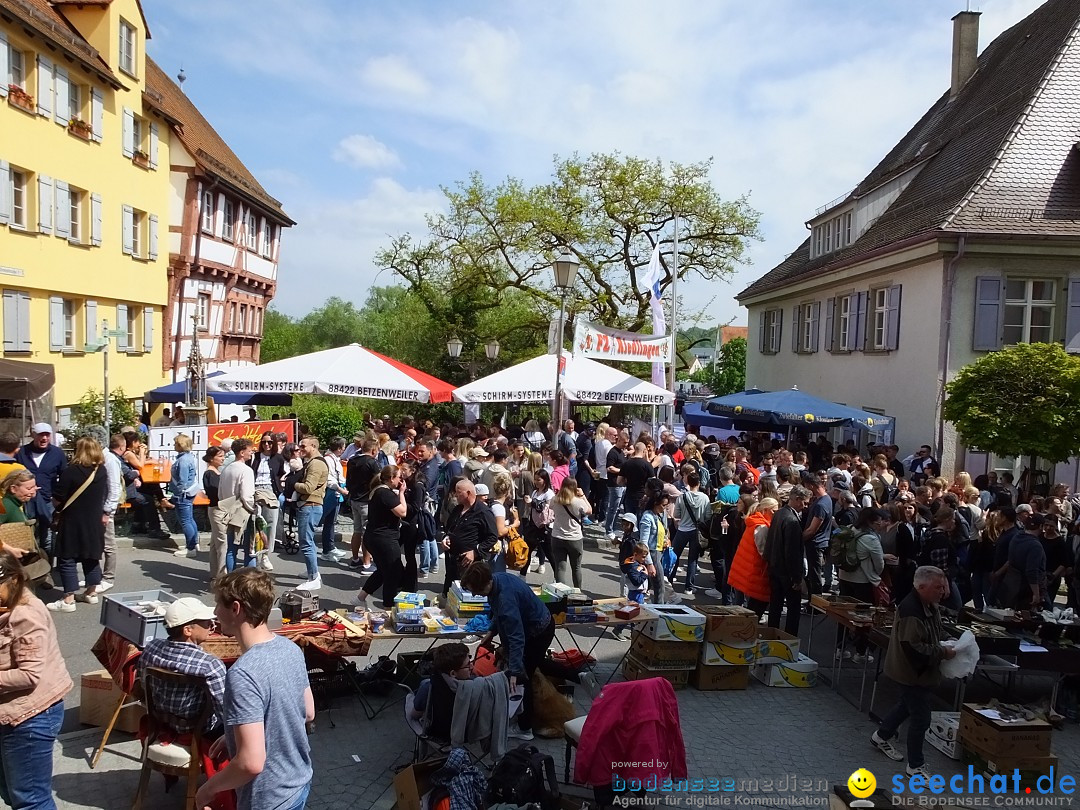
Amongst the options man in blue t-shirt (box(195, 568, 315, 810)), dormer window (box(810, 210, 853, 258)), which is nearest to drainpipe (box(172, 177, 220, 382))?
dormer window (box(810, 210, 853, 258))

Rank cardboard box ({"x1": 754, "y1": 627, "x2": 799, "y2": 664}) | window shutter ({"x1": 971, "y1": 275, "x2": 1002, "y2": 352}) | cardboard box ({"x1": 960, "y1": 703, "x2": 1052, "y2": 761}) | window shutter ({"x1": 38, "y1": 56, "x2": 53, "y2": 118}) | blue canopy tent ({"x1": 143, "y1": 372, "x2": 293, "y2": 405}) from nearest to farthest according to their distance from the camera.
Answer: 1. cardboard box ({"x1": 960, "y1": 703, "x2": 1052, "y2": 761})
2. cardboard box ({"x1": 754, "y1": 627, "x2": 799, "y2": 664})
3. window shutter ({"x1": 971, "y1": 275, "x2": 1002, "y2": 352})
4. window shutter ({"x1": 38, "y1": 56, "x2": 53, "y2": 118})
5. blue canopy tent ({"x1": 143, "y1": 372, "x2": 293, "y2": 405})

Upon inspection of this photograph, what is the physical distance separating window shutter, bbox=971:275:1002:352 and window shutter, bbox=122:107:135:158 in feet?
67.4

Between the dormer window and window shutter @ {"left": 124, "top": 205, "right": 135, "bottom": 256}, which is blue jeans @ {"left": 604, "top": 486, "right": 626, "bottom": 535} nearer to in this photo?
the dormer window

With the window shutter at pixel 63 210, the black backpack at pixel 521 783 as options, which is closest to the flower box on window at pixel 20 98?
the window shutter at pixel 63 210

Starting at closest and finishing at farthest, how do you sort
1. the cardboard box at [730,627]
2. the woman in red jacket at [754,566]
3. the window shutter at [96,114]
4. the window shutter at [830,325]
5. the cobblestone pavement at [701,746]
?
the cobblestone pavement at [701,746]
the cardboard box at [730,627]
the woman in red jacket at [754,566]
the window shutter at [96,114]
the window shutter at [830,325]

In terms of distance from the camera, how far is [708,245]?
3116cm

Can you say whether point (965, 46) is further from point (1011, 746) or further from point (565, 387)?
point (1011, 746)

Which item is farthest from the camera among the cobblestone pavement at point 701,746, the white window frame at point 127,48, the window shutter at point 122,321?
the window shutter at point 122,321

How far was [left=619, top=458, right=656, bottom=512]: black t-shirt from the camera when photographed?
12.9 m

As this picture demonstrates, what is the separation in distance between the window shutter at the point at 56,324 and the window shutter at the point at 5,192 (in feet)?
7.93

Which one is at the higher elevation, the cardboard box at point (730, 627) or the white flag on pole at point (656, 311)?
the white flag on pole at point (656, 311)

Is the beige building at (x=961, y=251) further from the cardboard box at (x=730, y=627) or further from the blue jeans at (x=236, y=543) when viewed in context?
the blue jeans at (x=236, y=543)

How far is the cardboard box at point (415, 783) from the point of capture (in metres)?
5.09

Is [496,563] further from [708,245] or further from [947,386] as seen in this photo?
[708,245]
